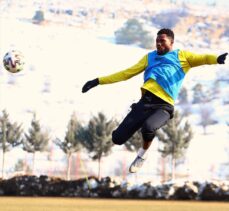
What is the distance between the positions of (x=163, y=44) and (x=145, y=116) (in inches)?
57.0

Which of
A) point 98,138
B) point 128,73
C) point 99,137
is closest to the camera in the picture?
point 128,73

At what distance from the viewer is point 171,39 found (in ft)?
47.6

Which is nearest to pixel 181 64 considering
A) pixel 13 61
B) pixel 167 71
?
pixel 167 71

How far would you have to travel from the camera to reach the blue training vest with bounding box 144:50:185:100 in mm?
14508

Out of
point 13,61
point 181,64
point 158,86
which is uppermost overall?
point 13,61

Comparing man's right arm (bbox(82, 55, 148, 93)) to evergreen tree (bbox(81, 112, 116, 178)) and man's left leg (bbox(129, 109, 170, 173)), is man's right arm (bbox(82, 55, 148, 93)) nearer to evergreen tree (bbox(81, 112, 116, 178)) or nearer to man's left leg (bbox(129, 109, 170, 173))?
man's left leg (bbox(129, 109, 170, 173))

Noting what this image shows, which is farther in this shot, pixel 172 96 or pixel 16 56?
pixel 16 56

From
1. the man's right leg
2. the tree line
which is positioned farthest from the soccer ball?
the tree line

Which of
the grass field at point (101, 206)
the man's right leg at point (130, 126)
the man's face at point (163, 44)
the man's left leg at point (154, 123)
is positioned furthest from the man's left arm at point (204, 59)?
the grass field at point (101, 206)

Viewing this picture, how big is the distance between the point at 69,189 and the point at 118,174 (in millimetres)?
131997

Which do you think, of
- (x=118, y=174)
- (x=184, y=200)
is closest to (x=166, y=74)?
(x=184, y=200)

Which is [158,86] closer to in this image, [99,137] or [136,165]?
[136,165]

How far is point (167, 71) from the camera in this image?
572 inches

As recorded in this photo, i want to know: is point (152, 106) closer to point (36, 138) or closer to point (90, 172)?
point (36, 138)
